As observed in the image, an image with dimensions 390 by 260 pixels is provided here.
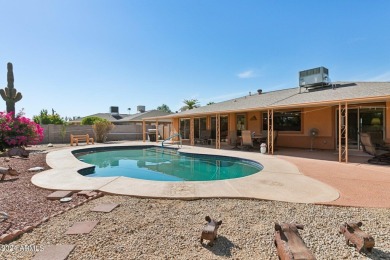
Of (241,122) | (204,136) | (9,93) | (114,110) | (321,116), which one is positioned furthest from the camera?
(114,110)

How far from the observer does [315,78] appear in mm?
13242

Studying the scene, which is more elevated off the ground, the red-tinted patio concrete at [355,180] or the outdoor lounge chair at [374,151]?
the outdoor lounge chair at [374,151]

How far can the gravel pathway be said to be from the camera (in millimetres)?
2693

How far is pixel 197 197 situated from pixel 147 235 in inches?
63.3

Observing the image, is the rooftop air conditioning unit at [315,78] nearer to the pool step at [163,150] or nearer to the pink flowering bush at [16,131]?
the pool step at [163,150]

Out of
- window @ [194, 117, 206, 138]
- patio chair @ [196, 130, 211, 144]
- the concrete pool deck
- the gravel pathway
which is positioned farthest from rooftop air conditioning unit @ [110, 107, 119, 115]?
the gravel pathway

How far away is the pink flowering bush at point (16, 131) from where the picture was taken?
36.4ft

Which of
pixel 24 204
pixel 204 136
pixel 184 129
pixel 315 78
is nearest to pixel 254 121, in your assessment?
pixel 204 136

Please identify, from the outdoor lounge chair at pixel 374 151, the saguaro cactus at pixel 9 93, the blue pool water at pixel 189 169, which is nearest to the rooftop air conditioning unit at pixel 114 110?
the saguaro cactus at pixel 9 93

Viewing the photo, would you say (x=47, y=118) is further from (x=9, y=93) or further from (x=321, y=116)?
(x=321, y=116)

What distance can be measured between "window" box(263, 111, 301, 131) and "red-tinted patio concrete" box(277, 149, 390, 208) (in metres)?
4.82

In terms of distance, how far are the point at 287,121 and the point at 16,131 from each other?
1551cm

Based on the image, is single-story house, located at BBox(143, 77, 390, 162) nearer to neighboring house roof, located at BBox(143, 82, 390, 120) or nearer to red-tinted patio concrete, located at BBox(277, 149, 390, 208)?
neighboring house roof, located at BBox(143, 82, 390, 120)

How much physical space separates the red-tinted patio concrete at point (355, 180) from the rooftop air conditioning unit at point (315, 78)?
626cm
